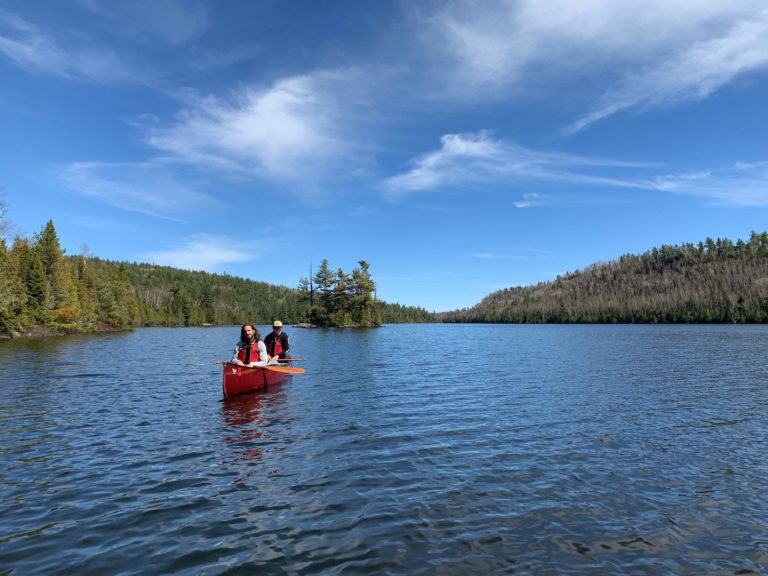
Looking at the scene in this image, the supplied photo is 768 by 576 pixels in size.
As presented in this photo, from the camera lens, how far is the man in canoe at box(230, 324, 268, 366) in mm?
22203

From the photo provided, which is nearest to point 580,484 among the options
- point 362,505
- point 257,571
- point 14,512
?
point 362,505

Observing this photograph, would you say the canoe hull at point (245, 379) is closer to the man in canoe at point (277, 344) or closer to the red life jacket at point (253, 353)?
the red life jacket at point (253, 353)

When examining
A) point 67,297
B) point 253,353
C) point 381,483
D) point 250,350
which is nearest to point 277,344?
point 253,353

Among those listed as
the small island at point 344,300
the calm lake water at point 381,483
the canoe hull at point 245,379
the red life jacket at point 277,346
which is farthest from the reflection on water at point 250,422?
the small island at point 344,300

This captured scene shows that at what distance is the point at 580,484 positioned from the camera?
1059cm

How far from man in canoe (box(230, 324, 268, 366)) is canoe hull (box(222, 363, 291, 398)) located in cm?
46

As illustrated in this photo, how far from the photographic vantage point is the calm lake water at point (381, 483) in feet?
24.2

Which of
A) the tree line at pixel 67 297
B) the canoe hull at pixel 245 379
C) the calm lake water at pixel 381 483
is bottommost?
the calm lake water at pixel 381 483

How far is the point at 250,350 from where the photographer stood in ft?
74.9

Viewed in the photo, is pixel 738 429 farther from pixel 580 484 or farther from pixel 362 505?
pixel 362 505

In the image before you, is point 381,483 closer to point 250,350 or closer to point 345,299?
point 250,350

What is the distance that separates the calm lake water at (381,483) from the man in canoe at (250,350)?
196 cm

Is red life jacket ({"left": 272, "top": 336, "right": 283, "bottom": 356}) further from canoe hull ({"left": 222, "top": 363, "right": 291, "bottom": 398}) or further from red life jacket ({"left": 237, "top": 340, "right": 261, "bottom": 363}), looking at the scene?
red life jacket ({"left": 237, "top": 340, "right": 261, "bottom": 363})

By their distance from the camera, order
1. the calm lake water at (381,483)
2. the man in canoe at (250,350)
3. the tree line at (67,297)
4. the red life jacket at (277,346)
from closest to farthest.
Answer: the calm lake water at (381,483) < the man in canoe at (250,350) < the red life jacket at (277,346) < the tree line at (67,297)
